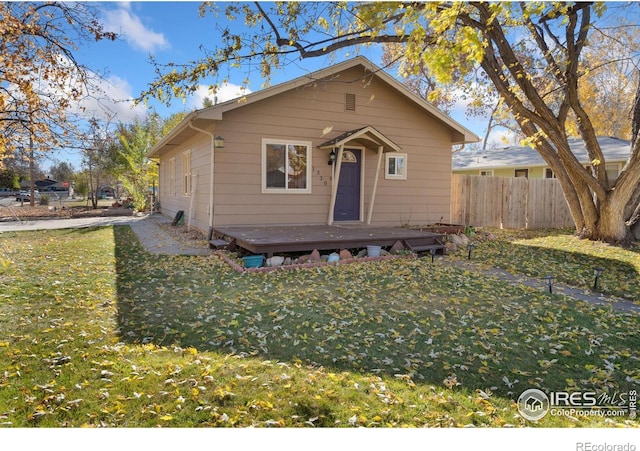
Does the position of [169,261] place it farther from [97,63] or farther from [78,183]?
[78,183]

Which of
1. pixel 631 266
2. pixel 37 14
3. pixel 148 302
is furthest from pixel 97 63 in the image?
pixel 631 266

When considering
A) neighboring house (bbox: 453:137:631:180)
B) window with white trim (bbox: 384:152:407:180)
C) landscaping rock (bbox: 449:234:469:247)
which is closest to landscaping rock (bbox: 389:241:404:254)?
landscaping rock (bbox: 449:234:469:247)

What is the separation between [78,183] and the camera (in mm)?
29016

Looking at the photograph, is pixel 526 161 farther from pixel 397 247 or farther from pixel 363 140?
pixel 397 247

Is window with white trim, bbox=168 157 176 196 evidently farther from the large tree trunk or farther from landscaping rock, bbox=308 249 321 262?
the large tree trunk

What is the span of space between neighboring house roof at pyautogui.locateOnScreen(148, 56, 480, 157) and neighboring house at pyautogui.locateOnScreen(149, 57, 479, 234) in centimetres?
3

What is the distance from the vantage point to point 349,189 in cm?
1051

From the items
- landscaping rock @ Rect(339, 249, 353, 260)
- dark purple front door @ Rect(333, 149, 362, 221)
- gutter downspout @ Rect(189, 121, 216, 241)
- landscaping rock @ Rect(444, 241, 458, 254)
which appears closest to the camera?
landscaping rock @ Rect(339, 249, 353, 260)

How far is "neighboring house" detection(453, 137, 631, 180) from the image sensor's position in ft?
→ 54.8

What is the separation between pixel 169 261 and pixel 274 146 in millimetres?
3884

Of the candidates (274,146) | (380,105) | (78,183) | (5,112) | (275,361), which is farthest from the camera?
(78,183)

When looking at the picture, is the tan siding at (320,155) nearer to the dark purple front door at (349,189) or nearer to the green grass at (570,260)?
the dark purple front door at (349,189)

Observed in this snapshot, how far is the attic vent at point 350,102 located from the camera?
10.2 meters

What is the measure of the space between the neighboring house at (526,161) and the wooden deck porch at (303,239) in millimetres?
11635
